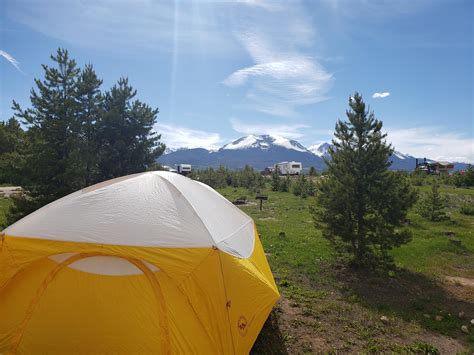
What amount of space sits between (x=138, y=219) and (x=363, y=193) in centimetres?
895

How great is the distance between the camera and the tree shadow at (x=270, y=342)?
6207 mm

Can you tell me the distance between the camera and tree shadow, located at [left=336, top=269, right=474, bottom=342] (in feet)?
26.5

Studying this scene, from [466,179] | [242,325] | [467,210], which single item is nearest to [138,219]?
[242,325]

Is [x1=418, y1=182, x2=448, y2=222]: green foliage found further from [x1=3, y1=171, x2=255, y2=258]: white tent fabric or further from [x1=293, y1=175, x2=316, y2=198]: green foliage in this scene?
[x1=3, y1=171, x2=255, y2=258]: white tent fabric

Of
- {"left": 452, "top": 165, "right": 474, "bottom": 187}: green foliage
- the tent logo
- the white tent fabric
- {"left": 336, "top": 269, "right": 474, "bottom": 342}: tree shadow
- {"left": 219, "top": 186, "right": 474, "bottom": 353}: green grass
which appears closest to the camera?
the tent logo

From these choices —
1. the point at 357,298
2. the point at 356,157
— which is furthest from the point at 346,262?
the point at 356,157

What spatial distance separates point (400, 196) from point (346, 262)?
11.8 feet

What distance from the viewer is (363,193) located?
11.5m

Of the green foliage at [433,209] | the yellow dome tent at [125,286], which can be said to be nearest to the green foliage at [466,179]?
the green foliage at [433,209]

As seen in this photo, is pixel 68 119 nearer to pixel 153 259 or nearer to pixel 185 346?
pixel 153 259

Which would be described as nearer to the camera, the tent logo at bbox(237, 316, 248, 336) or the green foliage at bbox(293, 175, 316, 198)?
the tent logo at bbox(237, 316, 248, 336)

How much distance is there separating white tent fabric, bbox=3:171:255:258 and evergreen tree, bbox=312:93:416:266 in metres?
6.20

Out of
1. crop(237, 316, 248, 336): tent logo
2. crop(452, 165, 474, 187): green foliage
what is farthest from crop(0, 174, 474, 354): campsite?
crop(452, 165, 474, 187): green foliage

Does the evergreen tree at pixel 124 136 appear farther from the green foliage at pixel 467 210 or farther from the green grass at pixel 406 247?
the green foliage at pixel 467 210
